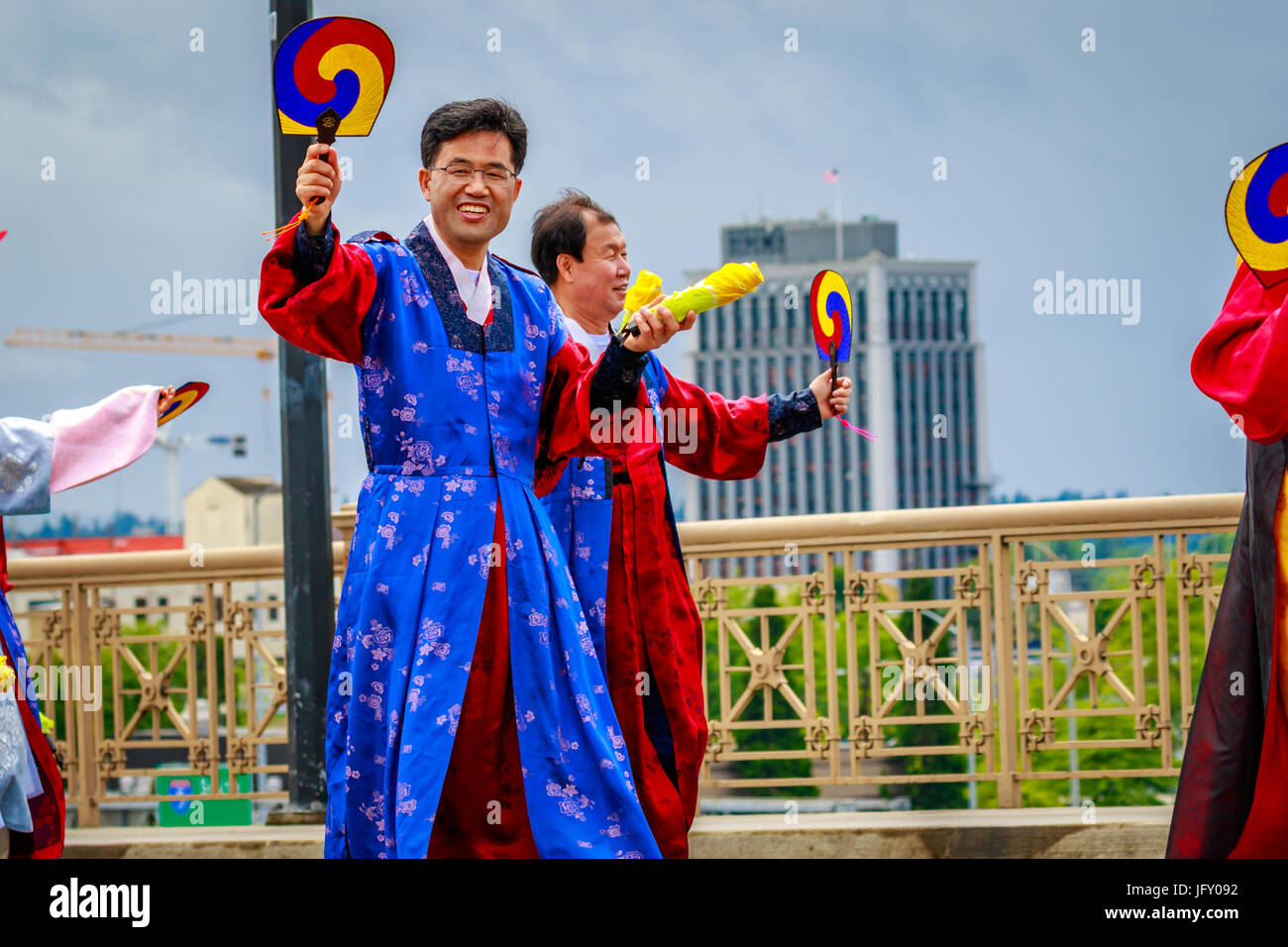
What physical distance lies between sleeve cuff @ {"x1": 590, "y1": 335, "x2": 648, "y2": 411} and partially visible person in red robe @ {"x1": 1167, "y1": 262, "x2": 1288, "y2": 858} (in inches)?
45.1

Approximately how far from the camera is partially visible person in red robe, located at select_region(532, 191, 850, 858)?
3305 mm

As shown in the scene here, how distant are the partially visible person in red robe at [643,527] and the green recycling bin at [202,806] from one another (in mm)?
1721

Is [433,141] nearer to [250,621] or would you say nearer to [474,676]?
[474,676]

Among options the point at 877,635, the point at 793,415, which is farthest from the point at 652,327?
the point at 877,635

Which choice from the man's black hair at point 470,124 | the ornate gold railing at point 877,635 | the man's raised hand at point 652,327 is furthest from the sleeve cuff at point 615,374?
the ornate gold railing at point 877,635

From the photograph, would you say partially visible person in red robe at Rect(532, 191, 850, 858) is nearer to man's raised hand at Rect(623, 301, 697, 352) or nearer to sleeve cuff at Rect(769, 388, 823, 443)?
sleeve cuff at Rect(769, 388, 823, 443)

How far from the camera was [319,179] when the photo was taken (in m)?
2.36

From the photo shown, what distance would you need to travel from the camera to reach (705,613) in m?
4.51

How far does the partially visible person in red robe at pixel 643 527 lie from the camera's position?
3305mm

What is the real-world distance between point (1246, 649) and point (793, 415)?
51.2 inches

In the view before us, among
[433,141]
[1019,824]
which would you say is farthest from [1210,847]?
[433,141]

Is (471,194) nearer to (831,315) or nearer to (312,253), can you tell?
(312,253)

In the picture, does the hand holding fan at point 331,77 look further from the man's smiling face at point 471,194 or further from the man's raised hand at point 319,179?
the man's smiling face at point 471,194

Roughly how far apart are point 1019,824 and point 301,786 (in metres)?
2.13
